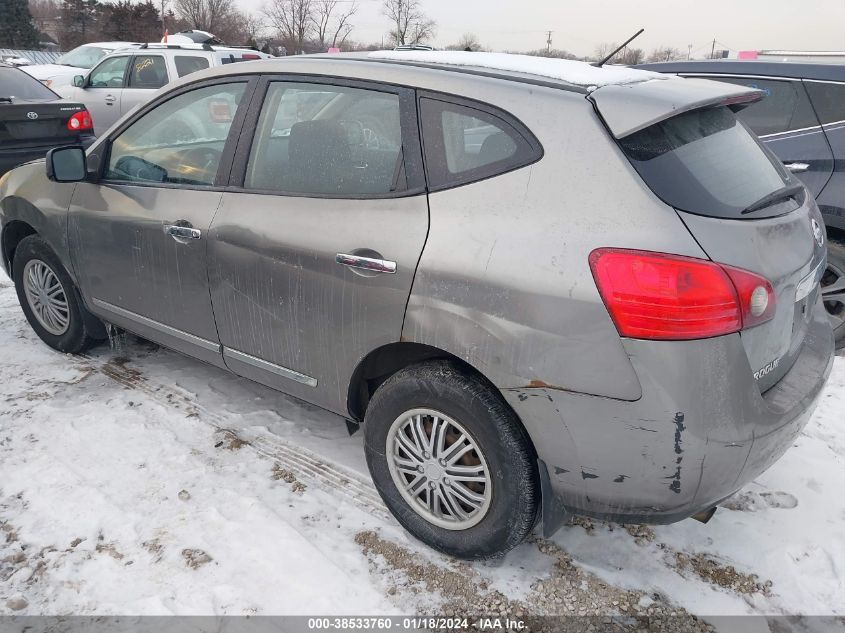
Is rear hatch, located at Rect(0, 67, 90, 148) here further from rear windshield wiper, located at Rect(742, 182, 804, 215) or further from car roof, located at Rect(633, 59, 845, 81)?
rear windshield wiper, located at Rect(742, 182, 804, 215)

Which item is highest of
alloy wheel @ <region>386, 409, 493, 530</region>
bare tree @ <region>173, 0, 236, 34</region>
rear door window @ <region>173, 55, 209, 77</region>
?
bare tree @ <region>173, 0, 236, 34</region>

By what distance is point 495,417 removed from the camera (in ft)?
6.97

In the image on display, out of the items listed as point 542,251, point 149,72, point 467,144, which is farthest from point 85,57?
point 542,251

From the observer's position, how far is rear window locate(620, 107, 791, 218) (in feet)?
6.39

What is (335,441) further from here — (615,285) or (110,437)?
(615,285)

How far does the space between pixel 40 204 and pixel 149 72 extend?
8271 millimetres

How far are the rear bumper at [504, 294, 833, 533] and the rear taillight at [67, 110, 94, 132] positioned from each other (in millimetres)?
6988

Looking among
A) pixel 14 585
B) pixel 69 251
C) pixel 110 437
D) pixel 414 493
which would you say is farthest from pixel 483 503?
pixel 69 251

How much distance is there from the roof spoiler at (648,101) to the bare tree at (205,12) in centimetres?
6133

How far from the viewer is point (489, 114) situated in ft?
7.16

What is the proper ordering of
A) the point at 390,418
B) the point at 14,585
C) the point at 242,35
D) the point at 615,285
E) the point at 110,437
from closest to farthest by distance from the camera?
the point at 615,285
the point at 14,585
the point at 390,418
the point at 110,437
the point at 242,35

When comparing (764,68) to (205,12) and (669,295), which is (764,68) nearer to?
(669,295)

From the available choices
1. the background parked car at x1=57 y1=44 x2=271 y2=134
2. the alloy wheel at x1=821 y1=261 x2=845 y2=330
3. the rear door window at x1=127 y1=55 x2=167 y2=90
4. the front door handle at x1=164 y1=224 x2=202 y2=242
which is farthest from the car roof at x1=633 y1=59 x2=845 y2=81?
the rear door window at x1=127 y1=55 x2=167 y2=90

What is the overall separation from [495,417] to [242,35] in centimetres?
6108
